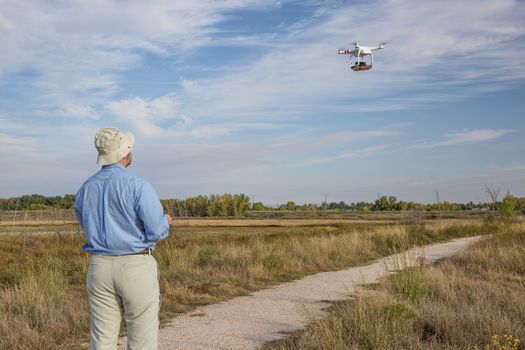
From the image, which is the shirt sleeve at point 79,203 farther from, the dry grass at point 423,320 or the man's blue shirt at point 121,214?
the dry grass at point 423,320

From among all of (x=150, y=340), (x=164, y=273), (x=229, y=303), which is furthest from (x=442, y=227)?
(x=150, y=340)

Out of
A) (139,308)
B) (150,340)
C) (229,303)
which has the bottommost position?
(229,303)

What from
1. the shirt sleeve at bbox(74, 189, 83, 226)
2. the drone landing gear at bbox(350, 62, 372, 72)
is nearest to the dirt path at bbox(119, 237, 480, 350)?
the shirt sleeve at bbox(74, 189, 83, 226)

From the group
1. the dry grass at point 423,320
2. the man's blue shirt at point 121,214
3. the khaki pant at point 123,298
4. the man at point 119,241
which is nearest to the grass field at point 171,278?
the dry grass at point 423,320

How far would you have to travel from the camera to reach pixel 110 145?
148 inches

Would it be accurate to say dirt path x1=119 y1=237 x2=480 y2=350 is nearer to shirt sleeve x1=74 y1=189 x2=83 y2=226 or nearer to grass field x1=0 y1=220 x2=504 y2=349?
grass field x1=0 y1=220 x2=504 y2=349

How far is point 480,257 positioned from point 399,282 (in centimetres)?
592

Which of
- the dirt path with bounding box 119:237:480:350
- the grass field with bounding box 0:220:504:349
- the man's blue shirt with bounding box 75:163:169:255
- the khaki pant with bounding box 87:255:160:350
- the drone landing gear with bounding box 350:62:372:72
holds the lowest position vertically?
the dirt path with bounding box 119:237:480:350

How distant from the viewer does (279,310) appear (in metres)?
8.20

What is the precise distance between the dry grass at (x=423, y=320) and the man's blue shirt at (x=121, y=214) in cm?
275

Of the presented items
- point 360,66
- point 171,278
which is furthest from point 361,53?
point 171,278

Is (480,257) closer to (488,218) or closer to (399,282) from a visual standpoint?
(399,282)

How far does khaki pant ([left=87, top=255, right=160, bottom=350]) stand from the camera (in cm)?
360

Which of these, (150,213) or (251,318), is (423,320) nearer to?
(251,318)
